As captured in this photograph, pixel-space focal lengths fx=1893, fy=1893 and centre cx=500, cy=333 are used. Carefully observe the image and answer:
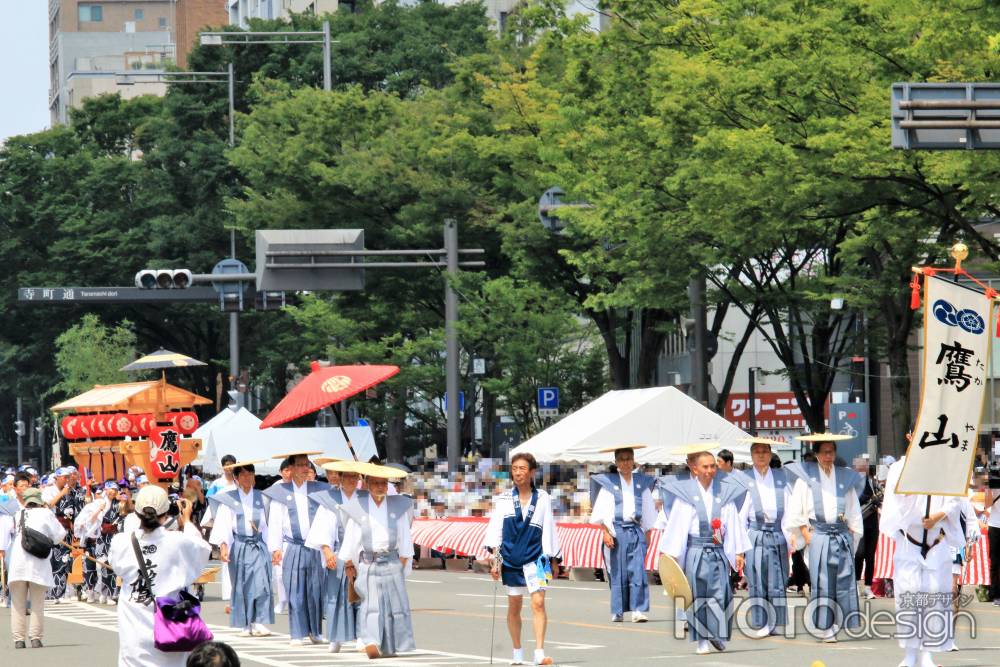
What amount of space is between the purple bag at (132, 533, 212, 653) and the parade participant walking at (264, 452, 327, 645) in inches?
289

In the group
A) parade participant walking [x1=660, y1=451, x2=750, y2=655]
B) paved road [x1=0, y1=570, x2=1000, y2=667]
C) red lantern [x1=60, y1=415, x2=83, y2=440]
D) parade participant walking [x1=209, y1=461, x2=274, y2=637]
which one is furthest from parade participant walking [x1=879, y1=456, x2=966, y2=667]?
red lantern [x1=60, y1=415, x2=83, y2=440]

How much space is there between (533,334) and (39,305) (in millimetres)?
30021

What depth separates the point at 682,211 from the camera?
29.7 metres

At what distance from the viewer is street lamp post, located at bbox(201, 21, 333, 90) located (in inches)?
2188

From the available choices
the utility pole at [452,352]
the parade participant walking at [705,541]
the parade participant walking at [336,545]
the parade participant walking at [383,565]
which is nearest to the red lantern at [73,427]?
the utility pole at [452,352]

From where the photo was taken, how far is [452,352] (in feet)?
118

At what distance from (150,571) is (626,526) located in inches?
411

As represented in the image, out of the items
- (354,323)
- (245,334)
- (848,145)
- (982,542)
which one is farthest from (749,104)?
(245,334)

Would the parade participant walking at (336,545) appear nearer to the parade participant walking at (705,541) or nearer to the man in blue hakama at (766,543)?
the parade participant walking at (705,541)

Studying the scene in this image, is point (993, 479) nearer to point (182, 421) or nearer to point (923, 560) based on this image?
point (923, 560)

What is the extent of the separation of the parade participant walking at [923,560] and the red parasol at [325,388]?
8199 mm

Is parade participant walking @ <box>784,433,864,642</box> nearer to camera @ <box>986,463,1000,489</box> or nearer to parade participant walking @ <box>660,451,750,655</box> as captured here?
parade participant walking @ <box>660,451,750,655</box>

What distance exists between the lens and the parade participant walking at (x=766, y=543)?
17531mm

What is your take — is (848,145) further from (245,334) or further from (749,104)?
(245,334)
